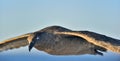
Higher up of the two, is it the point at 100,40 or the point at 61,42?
the point at 61,42

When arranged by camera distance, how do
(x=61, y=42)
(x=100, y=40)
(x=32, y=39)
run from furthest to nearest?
(x=61, y=42) → (x=32, y=39) → (x=100, y=40)

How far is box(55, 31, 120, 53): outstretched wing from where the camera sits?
37.9 feet

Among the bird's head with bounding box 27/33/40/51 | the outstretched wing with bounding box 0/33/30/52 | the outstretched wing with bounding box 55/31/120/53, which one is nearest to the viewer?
the outstretched wing with bounding box 55/31/120/53

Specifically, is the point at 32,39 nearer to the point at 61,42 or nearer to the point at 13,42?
the point at 61,42

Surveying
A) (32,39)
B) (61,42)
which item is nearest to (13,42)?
(32,39)

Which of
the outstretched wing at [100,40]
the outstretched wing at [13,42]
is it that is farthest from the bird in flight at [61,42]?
the outstretched wing at [13,42]

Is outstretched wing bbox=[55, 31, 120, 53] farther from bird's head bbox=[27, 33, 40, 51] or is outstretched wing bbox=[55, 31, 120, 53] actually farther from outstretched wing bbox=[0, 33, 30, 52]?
outstretched wing bbox=[0, 33, 30, 52]

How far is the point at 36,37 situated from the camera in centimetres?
1367

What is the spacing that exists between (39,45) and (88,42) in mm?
1918

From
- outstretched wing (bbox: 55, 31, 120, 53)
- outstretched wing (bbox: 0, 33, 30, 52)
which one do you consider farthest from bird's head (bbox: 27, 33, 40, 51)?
outstretched wing (bbox: 55, 31, 120, 53)

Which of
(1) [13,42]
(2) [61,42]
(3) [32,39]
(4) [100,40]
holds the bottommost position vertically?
(4) [100,40]

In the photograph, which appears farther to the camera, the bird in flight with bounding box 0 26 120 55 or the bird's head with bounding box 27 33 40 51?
the bird's head with bounding box 27 33 40 51

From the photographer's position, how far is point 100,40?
11.8 metres

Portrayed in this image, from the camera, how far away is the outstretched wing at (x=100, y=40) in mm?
11549
